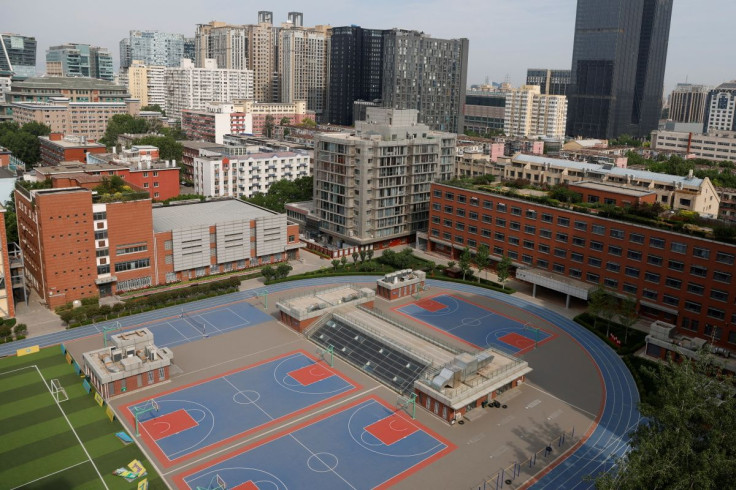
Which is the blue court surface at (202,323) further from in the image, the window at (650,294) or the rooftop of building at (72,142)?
the rooftop of building at (72,142)

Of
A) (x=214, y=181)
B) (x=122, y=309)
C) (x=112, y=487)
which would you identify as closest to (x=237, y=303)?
(x=122, y=309)

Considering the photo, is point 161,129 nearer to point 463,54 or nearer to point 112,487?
point 463,54

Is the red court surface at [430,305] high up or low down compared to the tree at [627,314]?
down

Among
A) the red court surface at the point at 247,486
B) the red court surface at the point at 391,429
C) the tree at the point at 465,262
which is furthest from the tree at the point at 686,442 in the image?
the tree at the point at 465,262

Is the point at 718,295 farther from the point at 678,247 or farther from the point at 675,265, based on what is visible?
the point at 678,247

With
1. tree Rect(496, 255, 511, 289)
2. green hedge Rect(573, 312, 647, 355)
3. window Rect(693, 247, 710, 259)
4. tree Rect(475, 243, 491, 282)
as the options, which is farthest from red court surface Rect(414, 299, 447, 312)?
window Rect(693, 247, 710, 259)
